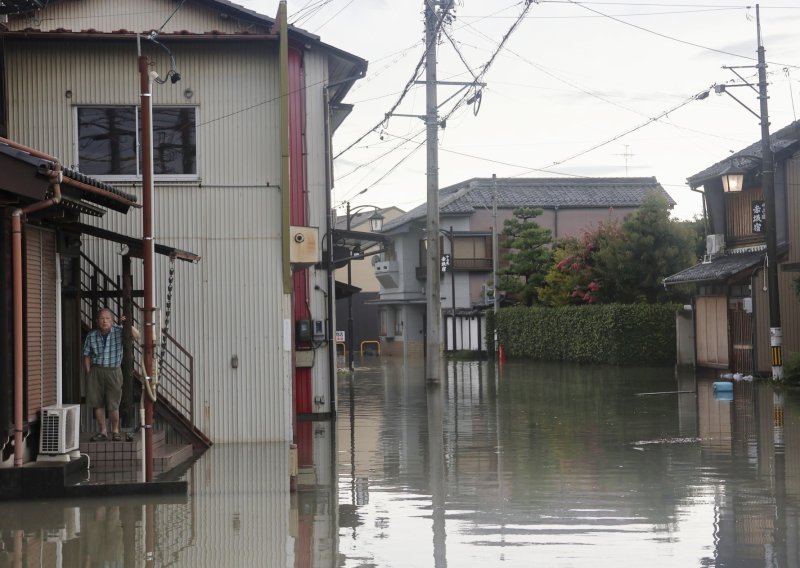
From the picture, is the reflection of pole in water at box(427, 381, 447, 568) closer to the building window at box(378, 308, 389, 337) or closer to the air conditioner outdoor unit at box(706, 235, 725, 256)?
the air conditioner outdoor unit at box(706, 235, 725, 256)

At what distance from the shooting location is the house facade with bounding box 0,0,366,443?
15961 millimetres

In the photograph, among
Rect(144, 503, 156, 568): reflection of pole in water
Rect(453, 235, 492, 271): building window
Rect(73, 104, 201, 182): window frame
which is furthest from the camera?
Rect(453, 235, 492, 271): building window

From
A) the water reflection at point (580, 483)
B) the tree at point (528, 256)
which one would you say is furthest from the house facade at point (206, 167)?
the tree at point (528, 256)

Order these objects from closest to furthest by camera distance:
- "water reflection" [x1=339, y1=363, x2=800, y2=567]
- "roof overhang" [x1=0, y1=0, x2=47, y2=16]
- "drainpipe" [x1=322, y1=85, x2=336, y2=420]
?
1. "water reflection" [x1=339, y1=363, x2=800, y2=567]
2. "roof overhang" [x1=0, y1=0, x2=47, y2=16]
3. "drainpipe" [x1=322, y1=85, x2=336, y2=420]

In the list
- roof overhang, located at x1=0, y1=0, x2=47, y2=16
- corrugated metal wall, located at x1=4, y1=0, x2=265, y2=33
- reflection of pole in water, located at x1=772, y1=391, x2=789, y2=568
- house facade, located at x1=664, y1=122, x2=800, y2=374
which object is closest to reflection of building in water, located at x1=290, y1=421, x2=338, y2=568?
reflection of pole in water, located at x1=772, y1=391, x2=789, y2=568

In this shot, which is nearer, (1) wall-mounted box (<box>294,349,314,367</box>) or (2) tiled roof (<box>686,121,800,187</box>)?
(1) wall-mounted box (<box>294,349,314,367</box>)

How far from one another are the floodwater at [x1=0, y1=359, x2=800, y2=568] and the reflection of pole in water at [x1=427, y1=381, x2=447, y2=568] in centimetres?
2

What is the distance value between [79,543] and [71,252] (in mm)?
5025

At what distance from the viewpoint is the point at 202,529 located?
385 inches

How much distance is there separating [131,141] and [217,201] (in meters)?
1.57

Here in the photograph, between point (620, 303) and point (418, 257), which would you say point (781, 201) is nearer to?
point (620, 303)

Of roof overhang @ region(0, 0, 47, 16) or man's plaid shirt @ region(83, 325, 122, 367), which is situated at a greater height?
roof overhang @ region(0, 0, 47, 16)

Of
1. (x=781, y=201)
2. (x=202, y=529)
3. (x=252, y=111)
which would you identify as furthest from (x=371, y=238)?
(x=202, y=529)

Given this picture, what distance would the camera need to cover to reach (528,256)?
A: 49.8m
